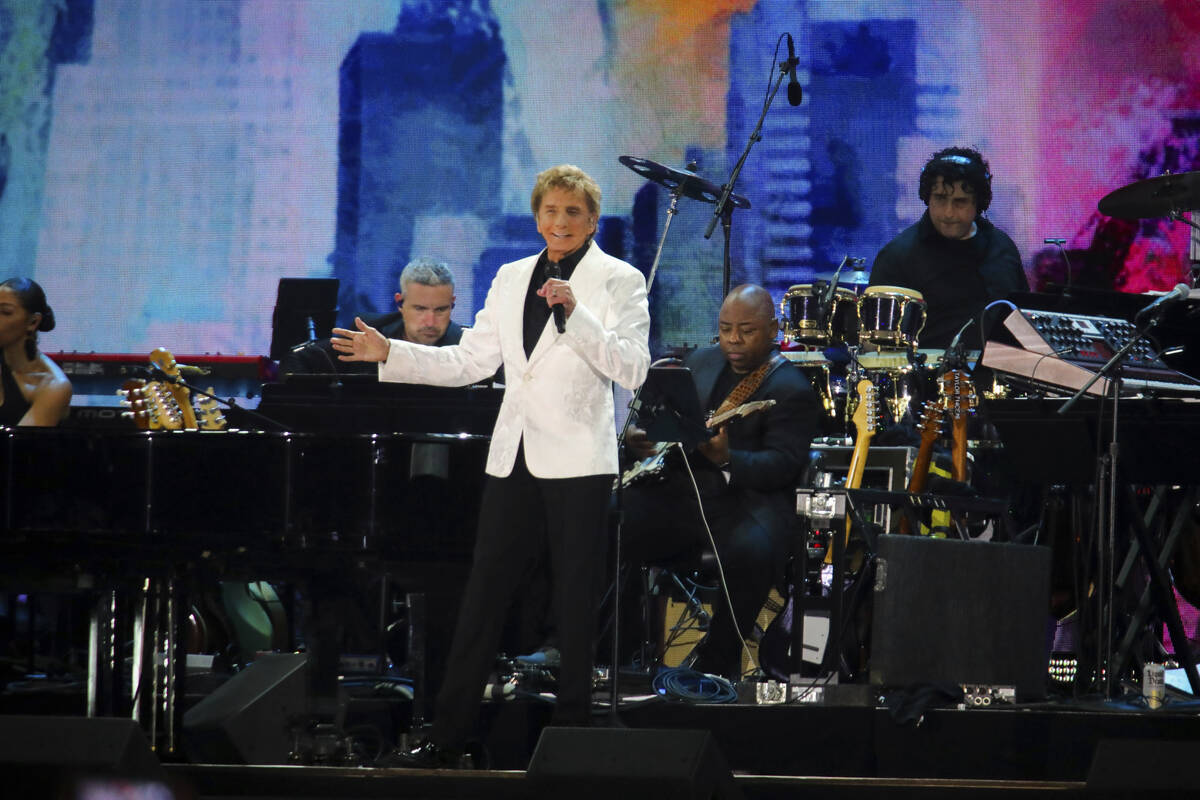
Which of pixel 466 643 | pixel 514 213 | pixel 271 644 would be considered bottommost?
pixel 271 644

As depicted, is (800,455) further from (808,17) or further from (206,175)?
(206,175)

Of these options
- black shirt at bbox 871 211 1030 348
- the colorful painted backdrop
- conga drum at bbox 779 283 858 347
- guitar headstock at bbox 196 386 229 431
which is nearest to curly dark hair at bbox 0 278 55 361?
guitar headstock at bbox 196 386 229 431

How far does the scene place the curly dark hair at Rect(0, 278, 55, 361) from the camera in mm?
6086

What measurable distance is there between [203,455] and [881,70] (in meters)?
5.01

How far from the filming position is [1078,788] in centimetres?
331

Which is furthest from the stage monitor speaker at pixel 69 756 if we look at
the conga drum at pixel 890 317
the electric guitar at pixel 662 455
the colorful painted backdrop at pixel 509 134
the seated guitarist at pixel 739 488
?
the colorful painted backdrop at pixel 509 134

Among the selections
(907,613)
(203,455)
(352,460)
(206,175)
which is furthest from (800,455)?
(206,175)

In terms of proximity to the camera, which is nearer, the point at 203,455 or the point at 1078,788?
the point at 1078,788

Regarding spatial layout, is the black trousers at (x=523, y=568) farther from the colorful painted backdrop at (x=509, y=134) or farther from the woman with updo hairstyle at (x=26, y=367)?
the colorful painted backdrop at (x=509, y=134)

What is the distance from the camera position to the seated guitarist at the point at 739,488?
5301 millimetres

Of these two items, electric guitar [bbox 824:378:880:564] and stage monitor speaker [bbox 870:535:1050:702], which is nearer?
stage monitor speaker [bbox 870:535:1050:702]

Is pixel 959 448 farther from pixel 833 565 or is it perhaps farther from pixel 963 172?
pixel 963 172

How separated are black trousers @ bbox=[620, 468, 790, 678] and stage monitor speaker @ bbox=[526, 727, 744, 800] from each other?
1.97 metres

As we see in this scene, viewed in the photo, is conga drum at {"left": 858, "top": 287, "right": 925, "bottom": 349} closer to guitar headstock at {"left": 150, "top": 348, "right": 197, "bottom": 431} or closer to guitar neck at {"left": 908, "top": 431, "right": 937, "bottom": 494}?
guitar neck at {"left": 908, "top": 431, "right": 937, "bottom": 494}
